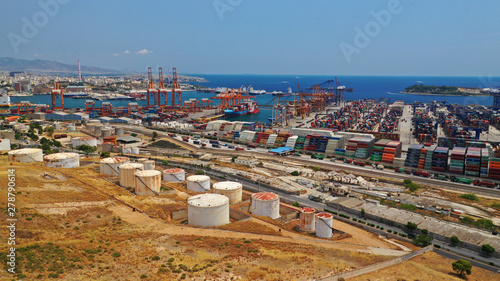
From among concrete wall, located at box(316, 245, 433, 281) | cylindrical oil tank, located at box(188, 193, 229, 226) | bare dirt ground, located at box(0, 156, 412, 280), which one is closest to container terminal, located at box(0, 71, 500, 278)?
cylindrical oil tank, located at box(188, 193, 229, 226)

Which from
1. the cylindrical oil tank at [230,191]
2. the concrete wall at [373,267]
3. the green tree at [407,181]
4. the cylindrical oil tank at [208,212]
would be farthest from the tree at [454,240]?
the cylindrical oil tank at [230,191]

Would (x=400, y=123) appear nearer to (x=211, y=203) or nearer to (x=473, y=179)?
(x=473, y=179)

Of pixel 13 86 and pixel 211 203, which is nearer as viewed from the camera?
pixel 211 203

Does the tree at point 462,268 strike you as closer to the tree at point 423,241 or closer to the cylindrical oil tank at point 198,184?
the tree at point 423,241

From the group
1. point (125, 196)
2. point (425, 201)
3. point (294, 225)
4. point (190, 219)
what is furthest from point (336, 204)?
point (125, 196)

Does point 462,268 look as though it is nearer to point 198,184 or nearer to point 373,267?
point 373,267

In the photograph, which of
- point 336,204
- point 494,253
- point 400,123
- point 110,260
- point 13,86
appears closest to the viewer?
point 110,260
